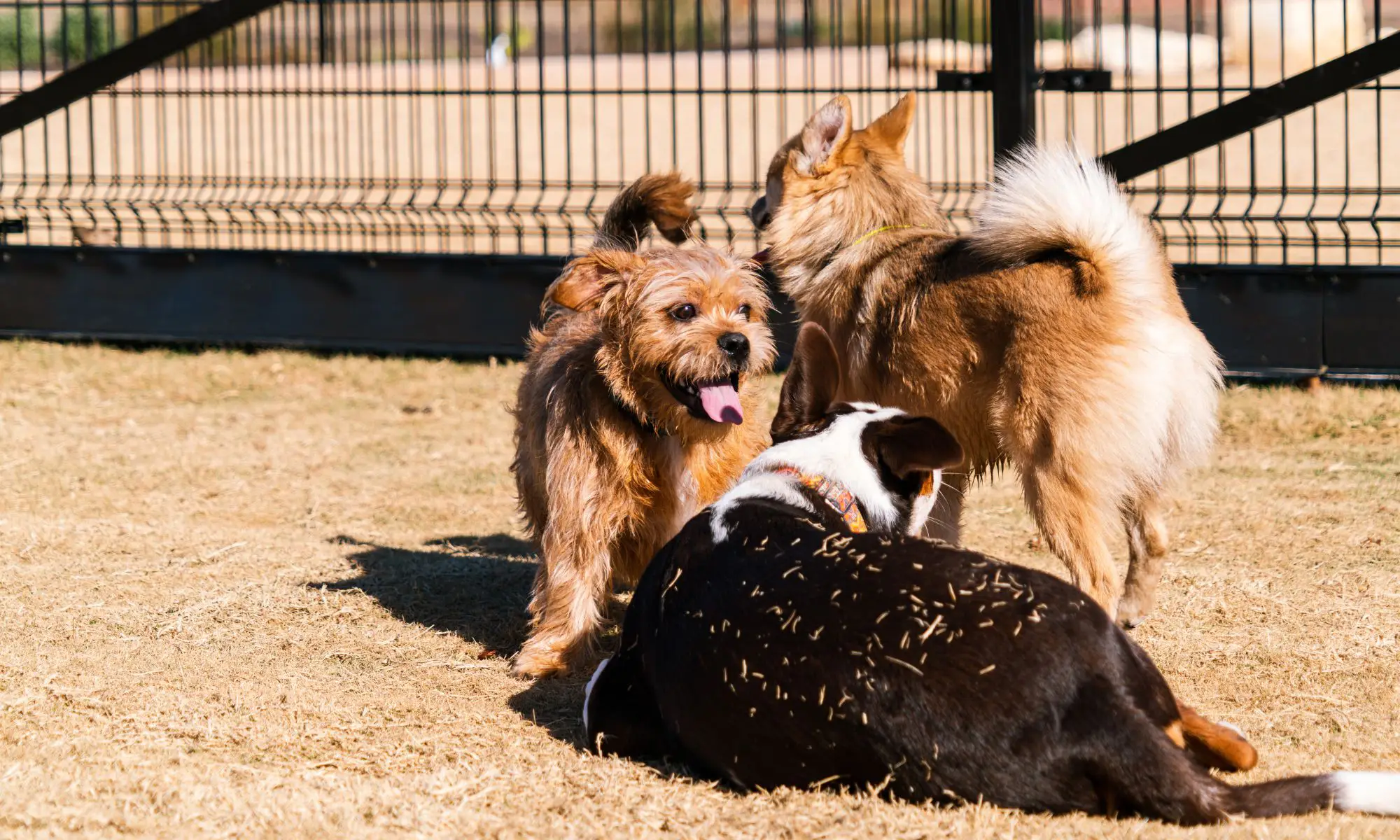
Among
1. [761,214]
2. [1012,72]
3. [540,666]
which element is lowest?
[540,666]

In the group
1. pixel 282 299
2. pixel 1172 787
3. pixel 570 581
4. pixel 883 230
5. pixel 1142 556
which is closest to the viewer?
pixel 1172 787

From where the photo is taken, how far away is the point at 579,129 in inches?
794

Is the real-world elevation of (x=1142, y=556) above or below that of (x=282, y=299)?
below

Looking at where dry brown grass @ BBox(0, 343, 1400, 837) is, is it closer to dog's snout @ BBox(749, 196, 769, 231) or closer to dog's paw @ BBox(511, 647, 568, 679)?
dog's paw @ BBox(511, 647, 568, 679)

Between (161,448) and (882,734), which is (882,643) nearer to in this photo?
(882,734)

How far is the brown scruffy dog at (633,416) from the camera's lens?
4.44 meters

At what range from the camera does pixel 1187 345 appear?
15.1 ft

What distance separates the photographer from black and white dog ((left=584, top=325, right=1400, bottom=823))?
309cm

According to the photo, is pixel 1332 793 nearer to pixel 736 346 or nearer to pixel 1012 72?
pixel 736 346

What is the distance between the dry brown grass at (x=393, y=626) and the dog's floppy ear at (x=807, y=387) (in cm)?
102

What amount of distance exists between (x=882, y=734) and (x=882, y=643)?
19 cm

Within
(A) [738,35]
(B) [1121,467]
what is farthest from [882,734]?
(A) [738,35]

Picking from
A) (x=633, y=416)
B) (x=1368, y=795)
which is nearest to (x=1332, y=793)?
(x=1368, y=795)

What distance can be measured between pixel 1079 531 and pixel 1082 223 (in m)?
0.93
